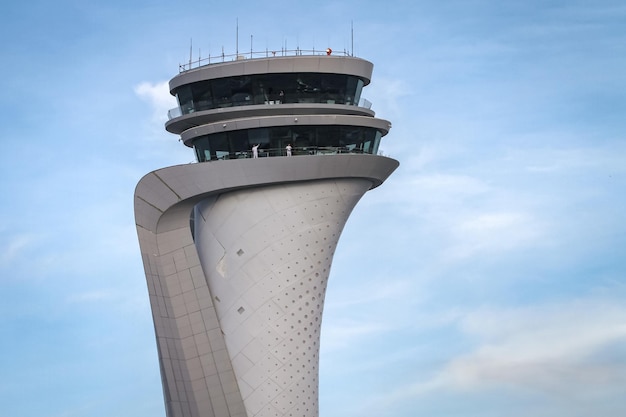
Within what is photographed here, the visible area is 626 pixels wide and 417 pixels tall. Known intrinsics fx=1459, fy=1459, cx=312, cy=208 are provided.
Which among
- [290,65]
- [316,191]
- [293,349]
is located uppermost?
[290,65]

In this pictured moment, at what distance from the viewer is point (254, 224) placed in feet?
228

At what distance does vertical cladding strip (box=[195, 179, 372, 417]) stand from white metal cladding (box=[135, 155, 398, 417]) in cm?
7

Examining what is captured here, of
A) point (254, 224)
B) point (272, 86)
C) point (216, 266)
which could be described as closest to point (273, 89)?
point (272, 86)

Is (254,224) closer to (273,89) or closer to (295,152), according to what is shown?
(295,152)

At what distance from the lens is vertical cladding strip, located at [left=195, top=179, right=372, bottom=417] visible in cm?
6938

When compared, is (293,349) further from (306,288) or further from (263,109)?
(263,109)

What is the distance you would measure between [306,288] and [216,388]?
650cm

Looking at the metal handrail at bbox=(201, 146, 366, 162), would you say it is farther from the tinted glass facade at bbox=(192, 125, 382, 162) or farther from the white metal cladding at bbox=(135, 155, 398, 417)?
the white metal cladding at bbox=(135, 155, 398, 417)

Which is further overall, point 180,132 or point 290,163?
point 180,132

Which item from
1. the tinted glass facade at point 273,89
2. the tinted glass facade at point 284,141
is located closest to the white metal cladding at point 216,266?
the tinted glass facade at point 284,141

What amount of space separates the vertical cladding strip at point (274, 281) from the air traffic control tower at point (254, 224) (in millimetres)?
48

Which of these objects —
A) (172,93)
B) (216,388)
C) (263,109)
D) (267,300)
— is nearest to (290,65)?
(263,109)

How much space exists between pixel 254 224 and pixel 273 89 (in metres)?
6.51

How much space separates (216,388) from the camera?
7025 cm
